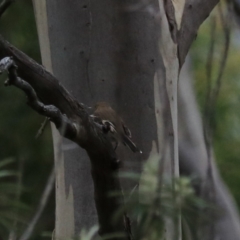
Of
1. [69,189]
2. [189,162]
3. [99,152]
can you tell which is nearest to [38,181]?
[189,162]

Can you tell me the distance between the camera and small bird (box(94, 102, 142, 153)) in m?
1.05

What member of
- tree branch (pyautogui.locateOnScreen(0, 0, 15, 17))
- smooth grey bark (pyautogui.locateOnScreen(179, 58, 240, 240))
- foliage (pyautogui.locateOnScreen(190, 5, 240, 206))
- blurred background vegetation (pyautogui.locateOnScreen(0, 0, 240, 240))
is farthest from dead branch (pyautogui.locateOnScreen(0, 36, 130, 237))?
foliage (pyautogui.locateOnScreen(190, 5, 240, 206))

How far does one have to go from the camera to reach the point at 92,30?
1.22 metres

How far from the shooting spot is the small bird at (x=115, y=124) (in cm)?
105

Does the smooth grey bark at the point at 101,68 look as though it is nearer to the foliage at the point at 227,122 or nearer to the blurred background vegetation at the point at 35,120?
the blurred background vegetation at the point at 35,120

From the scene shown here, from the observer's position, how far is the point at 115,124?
1058mm

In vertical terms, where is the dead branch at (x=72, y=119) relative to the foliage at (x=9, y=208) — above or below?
above

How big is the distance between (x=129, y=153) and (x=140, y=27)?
0.81 feet

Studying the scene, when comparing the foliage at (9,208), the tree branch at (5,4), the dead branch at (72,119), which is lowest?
the foliage at (9,208)

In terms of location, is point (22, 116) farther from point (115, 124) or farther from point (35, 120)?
point (115, 124)

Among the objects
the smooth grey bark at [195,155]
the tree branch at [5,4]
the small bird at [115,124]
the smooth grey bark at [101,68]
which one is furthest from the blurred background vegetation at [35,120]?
the tree branch at [5,4]

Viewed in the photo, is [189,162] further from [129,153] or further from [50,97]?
[50,97]

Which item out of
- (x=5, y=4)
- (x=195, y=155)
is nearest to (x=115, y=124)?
A: (x=5, y=4)

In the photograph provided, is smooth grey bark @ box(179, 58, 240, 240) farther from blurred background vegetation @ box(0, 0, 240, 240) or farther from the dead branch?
the dead branch
